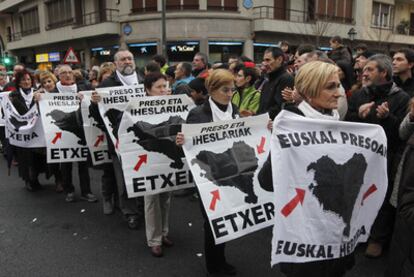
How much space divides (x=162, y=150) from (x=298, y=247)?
198 cm

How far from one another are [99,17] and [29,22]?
13.2m

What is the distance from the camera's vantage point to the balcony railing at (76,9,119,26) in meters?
26.8

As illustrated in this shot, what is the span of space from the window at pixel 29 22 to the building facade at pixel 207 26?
45cm

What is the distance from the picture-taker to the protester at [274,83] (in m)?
4.62

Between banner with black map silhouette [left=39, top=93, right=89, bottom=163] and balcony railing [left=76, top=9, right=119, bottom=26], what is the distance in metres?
23.0

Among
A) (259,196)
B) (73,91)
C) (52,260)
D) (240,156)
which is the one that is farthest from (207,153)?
(73,91)

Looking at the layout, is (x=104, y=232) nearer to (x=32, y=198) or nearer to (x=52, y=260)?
(x=52, y=260)

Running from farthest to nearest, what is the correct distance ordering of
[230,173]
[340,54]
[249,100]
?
[340,54], [249,100], [230,173]

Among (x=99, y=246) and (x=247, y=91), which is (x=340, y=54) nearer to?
(x=247, y=91)

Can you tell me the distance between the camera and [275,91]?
4664 mm

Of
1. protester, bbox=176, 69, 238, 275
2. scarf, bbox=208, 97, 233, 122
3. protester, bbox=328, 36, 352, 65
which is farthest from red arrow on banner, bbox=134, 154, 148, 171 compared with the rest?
protester, bbox=328, 36, 352, 65

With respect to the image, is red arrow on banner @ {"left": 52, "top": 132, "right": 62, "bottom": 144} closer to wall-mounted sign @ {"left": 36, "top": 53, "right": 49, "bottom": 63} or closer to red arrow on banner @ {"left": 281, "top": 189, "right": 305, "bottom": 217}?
red arrow on banner @ {"left": 281, "top": 189, "right": 305, "bottom": 217}

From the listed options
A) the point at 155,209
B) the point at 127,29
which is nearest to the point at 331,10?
the point at 127,29

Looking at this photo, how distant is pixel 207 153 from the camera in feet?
10.3
